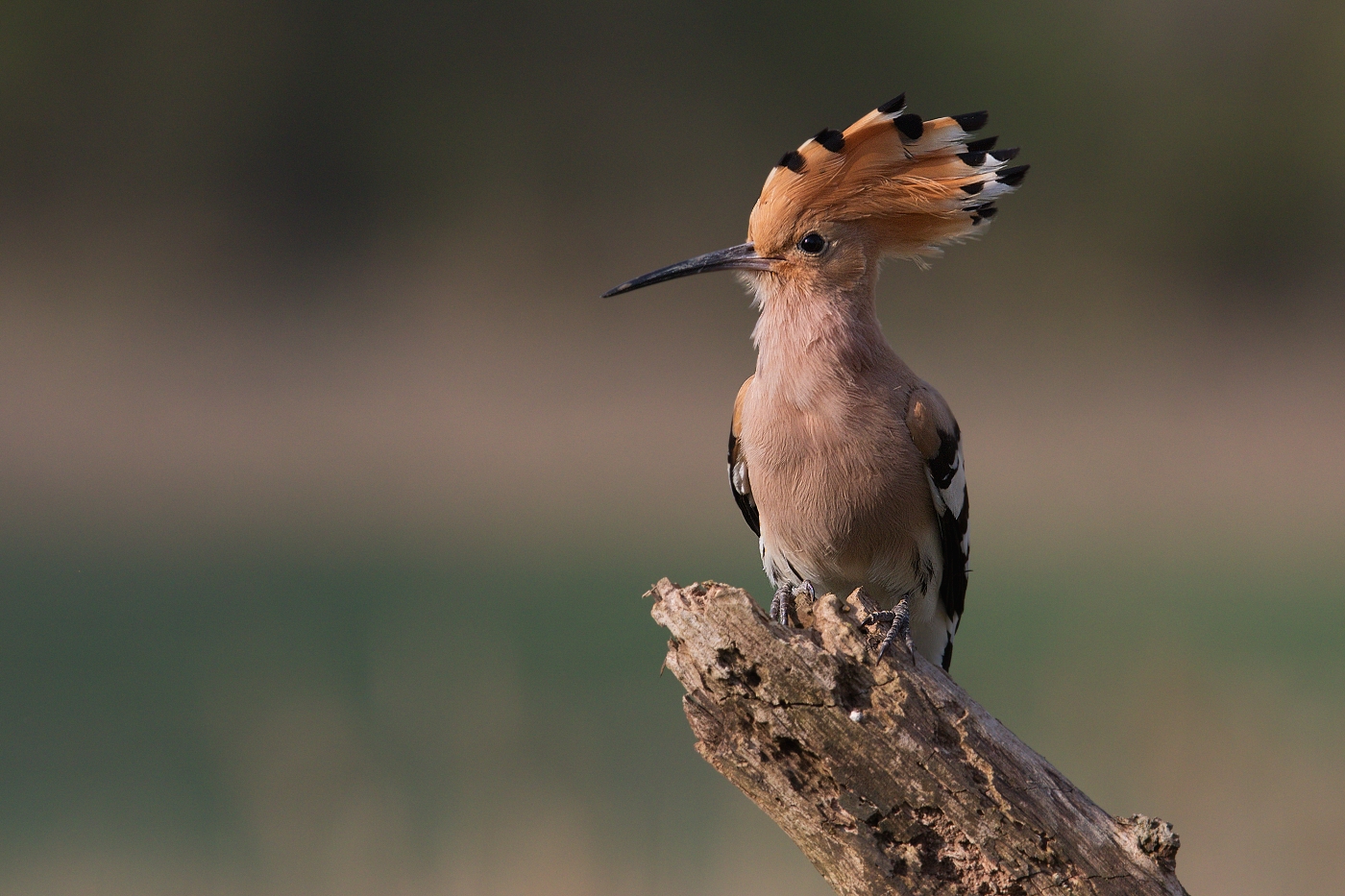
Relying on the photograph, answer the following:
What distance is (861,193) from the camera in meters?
2.28

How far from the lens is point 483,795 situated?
3188 mm

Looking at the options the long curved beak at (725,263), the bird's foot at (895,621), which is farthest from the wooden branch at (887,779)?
the long curved beak at (725,263)

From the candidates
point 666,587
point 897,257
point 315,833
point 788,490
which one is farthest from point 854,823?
point 315,833

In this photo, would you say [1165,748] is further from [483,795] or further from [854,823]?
[854,823]

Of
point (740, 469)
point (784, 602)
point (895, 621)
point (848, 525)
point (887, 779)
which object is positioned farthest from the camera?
point (740, 469)

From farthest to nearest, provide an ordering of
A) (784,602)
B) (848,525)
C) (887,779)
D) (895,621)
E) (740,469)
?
(740,469) < (848,525) < (784,602) < (895,621) < (887,779)

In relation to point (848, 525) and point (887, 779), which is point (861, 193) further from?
point (887, 779)

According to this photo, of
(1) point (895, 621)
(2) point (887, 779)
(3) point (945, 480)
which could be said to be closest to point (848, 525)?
(3) point (945, 480)

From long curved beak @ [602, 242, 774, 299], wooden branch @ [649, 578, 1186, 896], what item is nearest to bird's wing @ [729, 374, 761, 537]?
long curved beak @ [602, 242, 774, 299]

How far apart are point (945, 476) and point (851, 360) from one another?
25 cm

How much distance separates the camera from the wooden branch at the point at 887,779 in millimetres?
1545

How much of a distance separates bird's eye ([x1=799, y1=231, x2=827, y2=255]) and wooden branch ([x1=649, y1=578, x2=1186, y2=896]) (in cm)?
85

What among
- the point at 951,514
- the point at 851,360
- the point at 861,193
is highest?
the point at 861,193

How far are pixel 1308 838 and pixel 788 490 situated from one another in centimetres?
151
